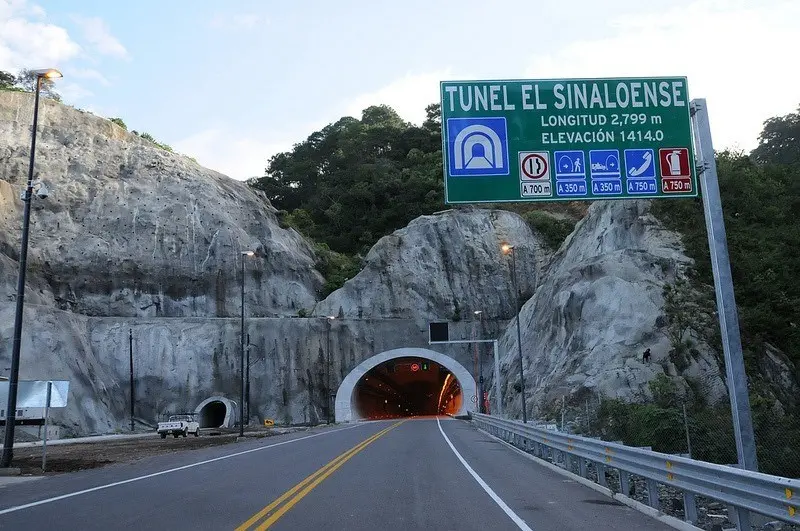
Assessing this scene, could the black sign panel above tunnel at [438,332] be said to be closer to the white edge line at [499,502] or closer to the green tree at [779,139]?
the white edge line at [499,502]

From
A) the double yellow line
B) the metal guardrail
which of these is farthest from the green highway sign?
the double yellow line

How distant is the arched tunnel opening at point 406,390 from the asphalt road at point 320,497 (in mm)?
43860

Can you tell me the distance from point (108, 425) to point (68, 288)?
15438 mm

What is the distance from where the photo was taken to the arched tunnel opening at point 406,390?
63.7 m

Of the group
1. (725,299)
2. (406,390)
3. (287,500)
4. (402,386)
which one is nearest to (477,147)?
(725,299)

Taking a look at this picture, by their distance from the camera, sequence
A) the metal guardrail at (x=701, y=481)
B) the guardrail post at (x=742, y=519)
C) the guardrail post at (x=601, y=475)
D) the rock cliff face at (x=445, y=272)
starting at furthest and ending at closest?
the rock cliff face at (x=445, y=272), the guardrail post at (x=601, y=475), the guardrail post at (x=742, y=519), the metal guardrail at (x=701, y=481)

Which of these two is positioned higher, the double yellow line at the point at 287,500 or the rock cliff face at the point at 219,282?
the rock cliff face at the point at 219,282

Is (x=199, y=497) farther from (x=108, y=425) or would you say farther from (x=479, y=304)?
(x=479, y=304)

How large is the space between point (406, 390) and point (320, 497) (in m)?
82.1

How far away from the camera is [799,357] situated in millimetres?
33562

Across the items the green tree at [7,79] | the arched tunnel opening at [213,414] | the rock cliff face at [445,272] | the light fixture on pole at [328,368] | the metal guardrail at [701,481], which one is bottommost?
the arched tunnel opening at [213,414]

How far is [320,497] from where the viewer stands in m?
10.9

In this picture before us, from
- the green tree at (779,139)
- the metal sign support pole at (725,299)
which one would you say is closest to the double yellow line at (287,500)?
the metal sign support pole at (725,299)

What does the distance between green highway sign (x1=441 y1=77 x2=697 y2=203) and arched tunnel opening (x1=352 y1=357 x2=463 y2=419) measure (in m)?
48.1
